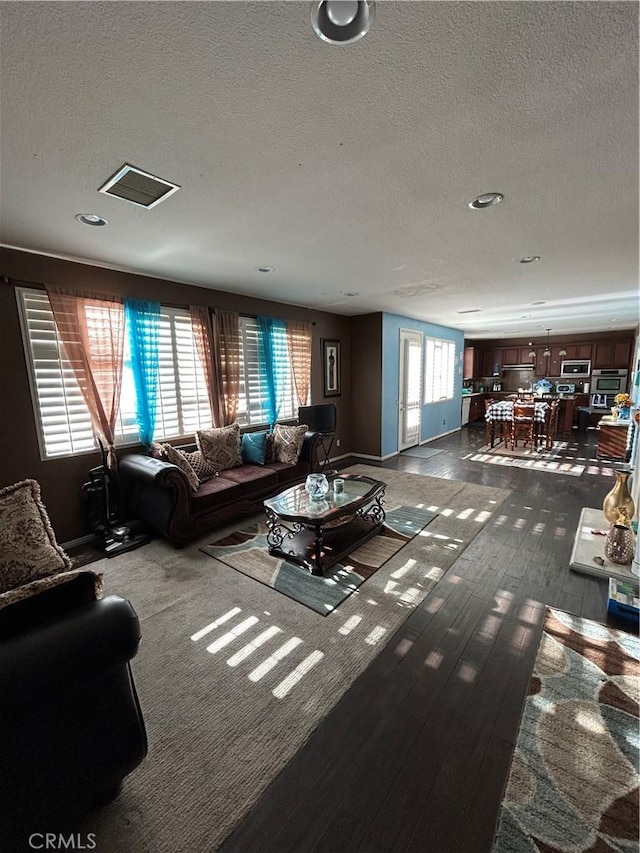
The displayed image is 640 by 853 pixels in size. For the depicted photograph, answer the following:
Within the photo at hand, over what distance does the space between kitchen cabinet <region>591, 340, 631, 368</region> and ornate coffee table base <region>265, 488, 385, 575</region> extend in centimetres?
921

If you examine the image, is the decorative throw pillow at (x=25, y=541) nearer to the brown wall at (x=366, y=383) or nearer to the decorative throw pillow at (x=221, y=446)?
the decorative throw pillow at (x=221, y=446)

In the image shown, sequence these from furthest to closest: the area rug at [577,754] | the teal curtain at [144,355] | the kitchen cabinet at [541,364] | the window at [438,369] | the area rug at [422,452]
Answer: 1. the kitchen cabinet at [541,364]
2. the window at [438,369]
3. the area rug at [422,452]
4. the teal curtain at [144,355]
5. the area rug at [577,754]

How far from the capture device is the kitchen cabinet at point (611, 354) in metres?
8.80

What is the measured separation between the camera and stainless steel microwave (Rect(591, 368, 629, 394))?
28.8 feet

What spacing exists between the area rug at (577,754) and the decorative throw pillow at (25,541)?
212 centimetres

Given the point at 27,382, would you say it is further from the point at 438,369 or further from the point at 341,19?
the point at 438,369

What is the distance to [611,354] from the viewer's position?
29.6ft

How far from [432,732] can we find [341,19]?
2.63 metres

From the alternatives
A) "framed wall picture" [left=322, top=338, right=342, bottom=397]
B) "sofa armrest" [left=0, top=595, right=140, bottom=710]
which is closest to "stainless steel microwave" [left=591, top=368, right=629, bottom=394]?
"framed wall picture" [left=322, top=338, right=342, bottom=397]

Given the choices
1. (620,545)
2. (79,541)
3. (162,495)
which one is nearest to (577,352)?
(620,545)

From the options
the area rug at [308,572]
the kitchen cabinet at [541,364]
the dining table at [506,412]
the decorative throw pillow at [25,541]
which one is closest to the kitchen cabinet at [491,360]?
the kitchen cabinet at [541,364]

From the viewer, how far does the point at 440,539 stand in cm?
325

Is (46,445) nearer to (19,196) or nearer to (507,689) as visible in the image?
(19,196)

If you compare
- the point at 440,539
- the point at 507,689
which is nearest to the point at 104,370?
the point at 440,539
